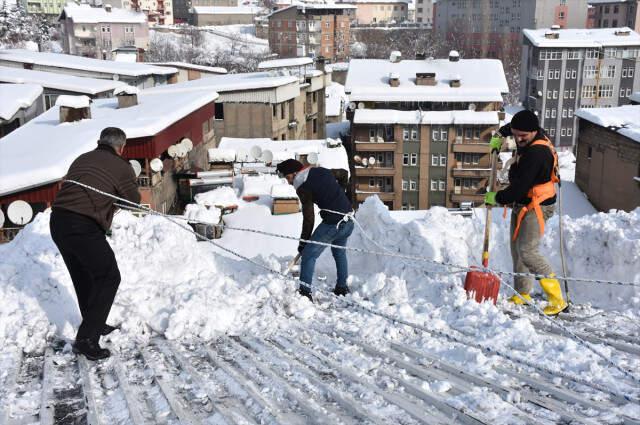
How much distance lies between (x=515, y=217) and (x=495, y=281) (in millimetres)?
711

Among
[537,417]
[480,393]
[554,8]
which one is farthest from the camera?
[554,8]

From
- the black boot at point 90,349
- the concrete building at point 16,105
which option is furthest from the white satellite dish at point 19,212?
the black boot at point 90,349

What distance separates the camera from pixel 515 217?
630 cm

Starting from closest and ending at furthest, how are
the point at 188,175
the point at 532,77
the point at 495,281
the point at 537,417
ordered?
the point at 537,417, the point at 495,281, the point at 188,175, the point at 532,77

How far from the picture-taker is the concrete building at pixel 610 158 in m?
23.3

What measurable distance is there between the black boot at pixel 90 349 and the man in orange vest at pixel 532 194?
3.85 meters

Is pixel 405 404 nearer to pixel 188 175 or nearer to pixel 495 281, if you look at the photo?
pixel 495 281

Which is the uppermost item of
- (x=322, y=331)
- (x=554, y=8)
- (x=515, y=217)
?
(x=554, y=8)

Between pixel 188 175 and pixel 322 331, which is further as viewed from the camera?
pixel 188 175

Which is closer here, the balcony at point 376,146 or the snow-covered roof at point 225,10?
the balcony at point 376,146

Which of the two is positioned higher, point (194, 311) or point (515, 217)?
point (515, 217)

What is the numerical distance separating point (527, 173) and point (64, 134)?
43.0 ft

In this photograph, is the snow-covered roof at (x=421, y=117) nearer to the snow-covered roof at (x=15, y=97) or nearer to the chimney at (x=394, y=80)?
the chimney at (x=394, y=80)

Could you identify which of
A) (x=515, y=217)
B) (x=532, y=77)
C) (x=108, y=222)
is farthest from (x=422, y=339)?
(x=532, y=77)
